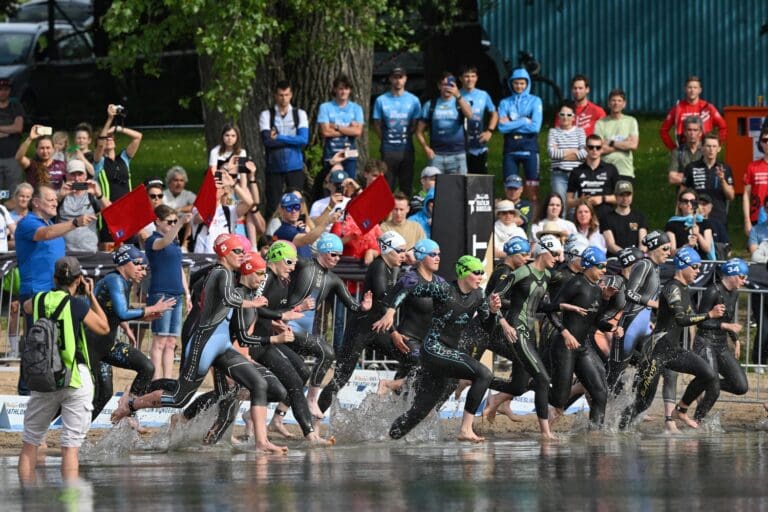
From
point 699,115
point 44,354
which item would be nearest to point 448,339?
point 44,354

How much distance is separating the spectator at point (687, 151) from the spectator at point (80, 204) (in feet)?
21.7

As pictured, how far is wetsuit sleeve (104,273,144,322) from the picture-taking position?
1445 cm

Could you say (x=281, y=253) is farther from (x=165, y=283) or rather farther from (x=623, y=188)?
(x=623, y=188)

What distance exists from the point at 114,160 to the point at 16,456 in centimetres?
592

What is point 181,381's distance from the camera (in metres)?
14.1

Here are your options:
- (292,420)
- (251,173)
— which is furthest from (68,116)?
(292,420)

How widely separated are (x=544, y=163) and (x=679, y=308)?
12.4 m

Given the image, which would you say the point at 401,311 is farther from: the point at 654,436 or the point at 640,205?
the point at 640,205

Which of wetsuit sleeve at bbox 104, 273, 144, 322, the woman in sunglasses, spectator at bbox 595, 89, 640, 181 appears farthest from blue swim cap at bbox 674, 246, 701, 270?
wetsuit sleeve at bbox 104, 273, 144, 322

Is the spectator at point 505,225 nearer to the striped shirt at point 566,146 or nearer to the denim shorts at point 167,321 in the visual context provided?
the striped shirt at point 566,146

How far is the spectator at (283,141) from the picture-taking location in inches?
791

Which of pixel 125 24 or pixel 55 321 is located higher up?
pixel 125 24

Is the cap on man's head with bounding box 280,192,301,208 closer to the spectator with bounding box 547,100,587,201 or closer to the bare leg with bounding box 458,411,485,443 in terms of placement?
the bare leg with bounding box 458,411,485,443

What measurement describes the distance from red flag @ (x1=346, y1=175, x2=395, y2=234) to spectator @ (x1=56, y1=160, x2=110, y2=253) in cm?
280
